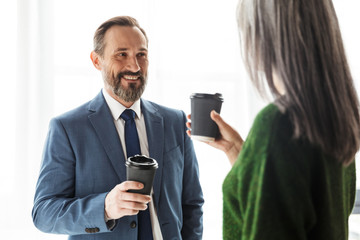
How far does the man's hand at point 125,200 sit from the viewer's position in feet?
3.91

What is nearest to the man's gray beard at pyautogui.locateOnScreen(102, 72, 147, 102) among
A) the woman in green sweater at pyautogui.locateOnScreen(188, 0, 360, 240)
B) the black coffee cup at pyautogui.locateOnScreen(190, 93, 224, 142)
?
the black coffee cup at pyautogui.locateOnScreen(190, 93, 224, 142)

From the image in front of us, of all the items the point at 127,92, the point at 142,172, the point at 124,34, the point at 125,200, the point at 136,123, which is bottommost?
the point at 125,200

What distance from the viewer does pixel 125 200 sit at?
48.7 inches

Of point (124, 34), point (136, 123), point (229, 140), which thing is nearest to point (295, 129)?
point (229, 140)

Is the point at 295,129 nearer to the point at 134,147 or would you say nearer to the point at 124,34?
the point at 134,147

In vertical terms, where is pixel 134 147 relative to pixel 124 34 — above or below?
below

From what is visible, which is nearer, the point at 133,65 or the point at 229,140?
the point at 229,140

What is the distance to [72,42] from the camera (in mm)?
2529

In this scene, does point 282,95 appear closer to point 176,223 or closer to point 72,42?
point 176,223

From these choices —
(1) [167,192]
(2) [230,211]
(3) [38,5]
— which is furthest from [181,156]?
(3) [38,5]

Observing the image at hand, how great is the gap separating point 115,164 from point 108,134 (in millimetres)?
138

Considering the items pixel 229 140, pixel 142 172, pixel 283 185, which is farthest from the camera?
pixel 229 140

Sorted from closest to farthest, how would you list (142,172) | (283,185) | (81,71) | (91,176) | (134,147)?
(283,185) < (142,172) < (91,176) < (134,147) < (81,71)

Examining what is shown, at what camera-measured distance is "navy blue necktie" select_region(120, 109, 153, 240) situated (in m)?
1.50
